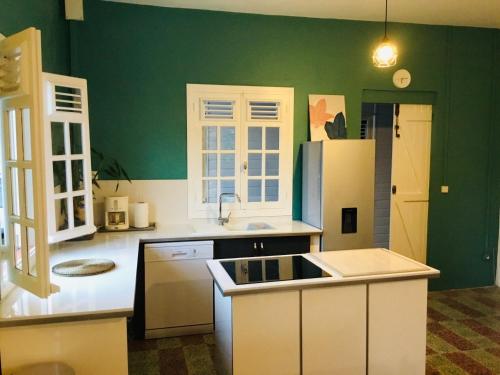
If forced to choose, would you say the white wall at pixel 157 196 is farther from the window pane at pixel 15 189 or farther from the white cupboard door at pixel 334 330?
the white cupboard door at pixel 334 330

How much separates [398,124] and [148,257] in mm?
3077

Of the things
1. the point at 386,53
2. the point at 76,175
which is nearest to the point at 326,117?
the point at 386,53

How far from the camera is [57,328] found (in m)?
1.83

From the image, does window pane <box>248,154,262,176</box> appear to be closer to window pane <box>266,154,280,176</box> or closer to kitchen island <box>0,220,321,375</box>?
window pane <box>266,154,280,176</box>

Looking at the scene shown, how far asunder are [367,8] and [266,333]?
129 inches

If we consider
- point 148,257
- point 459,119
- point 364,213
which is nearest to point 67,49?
point 148,257

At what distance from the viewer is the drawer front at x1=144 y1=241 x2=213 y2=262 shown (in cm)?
349

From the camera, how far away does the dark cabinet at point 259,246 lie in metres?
3.67

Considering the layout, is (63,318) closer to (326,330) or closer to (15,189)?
(15,189)

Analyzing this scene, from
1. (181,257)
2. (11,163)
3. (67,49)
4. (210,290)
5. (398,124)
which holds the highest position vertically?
(67,49)

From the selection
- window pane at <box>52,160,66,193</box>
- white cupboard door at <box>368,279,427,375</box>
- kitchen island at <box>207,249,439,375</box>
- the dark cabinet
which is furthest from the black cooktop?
window pane at <box>52,160,66,193</box>

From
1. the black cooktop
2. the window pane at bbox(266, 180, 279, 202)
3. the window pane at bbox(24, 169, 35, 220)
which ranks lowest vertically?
the black cooktop

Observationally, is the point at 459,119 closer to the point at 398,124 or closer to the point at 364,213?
the point at 398,124

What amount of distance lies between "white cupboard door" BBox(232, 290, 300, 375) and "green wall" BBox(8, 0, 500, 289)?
85.6 inches
